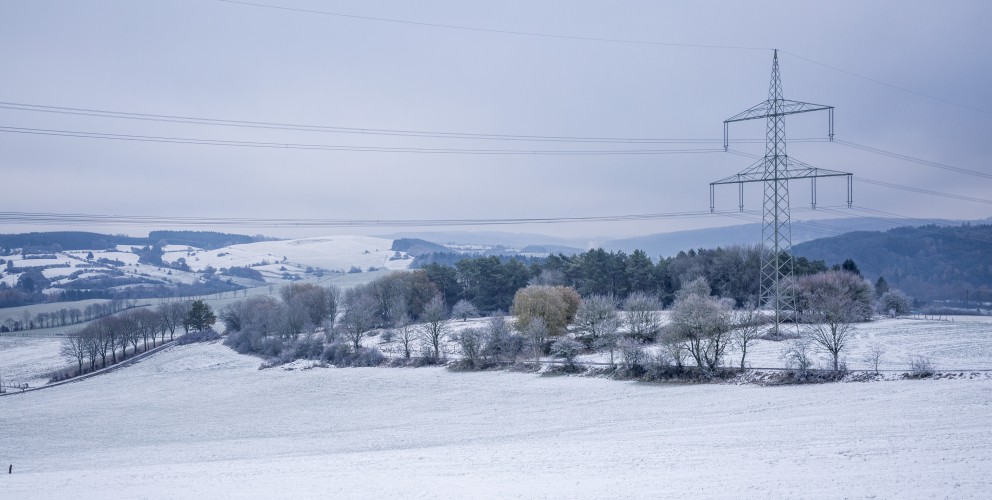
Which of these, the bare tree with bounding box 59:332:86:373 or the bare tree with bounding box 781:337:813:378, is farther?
the bare tree with bounding box 59:332:86:373

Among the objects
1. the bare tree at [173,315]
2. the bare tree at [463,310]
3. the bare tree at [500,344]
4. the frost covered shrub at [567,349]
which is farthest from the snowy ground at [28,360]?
the frost covered shrub at [567,349]

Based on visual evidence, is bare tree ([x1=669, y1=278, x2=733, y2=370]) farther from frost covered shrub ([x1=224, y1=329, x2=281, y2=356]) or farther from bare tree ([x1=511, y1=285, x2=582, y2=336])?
frost covered shrub ([x1=224, y1=329, x2=281, y2=356])

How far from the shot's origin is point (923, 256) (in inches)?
6599

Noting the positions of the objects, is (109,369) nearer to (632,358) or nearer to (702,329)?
(632,358)

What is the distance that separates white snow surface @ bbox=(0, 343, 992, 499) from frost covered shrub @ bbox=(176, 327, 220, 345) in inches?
1837

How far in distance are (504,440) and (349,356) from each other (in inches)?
1987

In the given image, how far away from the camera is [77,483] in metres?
30.1

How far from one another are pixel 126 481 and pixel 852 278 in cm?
7846

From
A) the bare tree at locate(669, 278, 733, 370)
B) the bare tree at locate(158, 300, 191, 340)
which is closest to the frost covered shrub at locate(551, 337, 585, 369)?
the bare tree at locate(669, 278, 733, 370)

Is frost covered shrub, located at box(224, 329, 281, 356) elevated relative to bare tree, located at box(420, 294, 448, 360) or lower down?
lower down

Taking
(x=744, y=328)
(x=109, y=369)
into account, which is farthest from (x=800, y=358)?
(x=109, y=369)

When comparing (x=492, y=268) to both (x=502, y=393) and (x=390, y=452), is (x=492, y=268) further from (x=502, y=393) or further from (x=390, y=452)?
(x=390, y=452)

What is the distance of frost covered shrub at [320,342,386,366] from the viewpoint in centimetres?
8250

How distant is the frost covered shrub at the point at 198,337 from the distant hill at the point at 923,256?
122174mm
